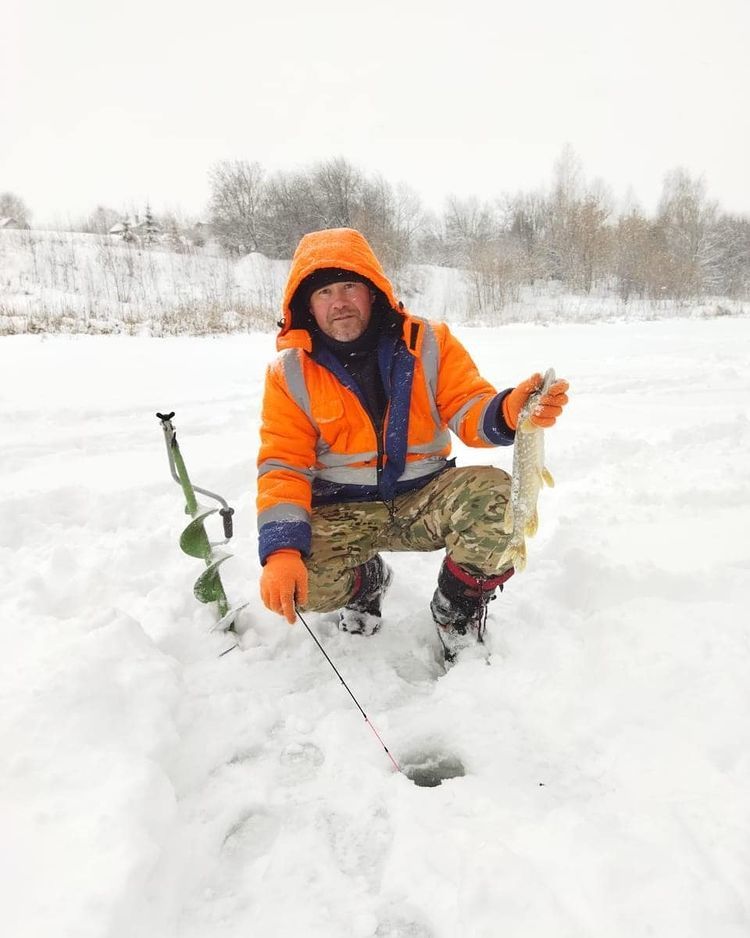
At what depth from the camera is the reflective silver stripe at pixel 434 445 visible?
7.02ft

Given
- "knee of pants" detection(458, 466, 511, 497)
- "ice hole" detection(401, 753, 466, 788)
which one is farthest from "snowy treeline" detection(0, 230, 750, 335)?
"ice hole" detection(401, 753, 466, 788)

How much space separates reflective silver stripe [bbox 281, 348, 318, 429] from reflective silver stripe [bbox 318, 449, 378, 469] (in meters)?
0.13

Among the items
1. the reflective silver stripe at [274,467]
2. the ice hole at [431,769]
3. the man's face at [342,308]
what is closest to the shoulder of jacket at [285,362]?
the man's face at [342,308]

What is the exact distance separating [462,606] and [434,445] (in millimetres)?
651

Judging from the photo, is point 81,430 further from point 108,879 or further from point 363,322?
point 108,879

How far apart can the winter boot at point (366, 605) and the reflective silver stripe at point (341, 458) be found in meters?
0.42

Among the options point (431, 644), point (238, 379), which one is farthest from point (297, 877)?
point (238, 379)

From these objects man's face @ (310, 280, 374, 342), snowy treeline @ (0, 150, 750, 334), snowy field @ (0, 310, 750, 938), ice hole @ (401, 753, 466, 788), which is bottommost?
ice hole @ (401, 753, 466, 788)

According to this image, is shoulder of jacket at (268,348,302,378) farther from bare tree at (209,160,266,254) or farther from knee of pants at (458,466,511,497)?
bare tree at (209,160,266,254)

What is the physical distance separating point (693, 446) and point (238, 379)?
→ 177 inches

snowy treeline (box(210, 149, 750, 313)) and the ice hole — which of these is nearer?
the ice hole

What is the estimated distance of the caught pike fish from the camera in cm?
162

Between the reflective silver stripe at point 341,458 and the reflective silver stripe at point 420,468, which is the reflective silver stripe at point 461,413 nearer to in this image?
the reflective silver stripe at point 420,468

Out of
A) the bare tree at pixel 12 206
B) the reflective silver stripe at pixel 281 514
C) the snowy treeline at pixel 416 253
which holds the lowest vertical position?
the reflective silver stripe at pixel 281 514
